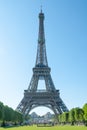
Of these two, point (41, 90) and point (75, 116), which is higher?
point (41, 90)

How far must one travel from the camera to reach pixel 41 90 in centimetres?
10300

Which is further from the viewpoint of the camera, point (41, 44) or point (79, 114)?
point (41, 44)

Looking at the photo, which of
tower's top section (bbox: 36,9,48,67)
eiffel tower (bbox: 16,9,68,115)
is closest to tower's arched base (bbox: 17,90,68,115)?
eiffel tower (bbox: 16,9,68,115)

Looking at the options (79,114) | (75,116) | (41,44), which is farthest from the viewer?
(41,44)

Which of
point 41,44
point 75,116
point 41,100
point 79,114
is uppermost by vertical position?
point 41,44

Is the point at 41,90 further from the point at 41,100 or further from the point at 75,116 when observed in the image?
the point at 75,116

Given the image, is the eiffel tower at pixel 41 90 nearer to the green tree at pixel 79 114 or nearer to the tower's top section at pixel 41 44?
the tower's top section at pixel 41 44

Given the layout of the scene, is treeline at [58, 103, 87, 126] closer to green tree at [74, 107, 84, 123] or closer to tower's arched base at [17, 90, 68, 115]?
green tree at [74, 107, 84, 123]

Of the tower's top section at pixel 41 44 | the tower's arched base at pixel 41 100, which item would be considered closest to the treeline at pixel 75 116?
the tower's arched base at pixel 41 100

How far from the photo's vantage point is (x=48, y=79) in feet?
330

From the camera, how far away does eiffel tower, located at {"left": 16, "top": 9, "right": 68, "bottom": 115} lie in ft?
319

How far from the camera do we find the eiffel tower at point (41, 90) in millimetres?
97281

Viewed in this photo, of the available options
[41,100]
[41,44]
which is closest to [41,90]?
[41,100]

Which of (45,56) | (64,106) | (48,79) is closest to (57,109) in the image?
(64,106)
